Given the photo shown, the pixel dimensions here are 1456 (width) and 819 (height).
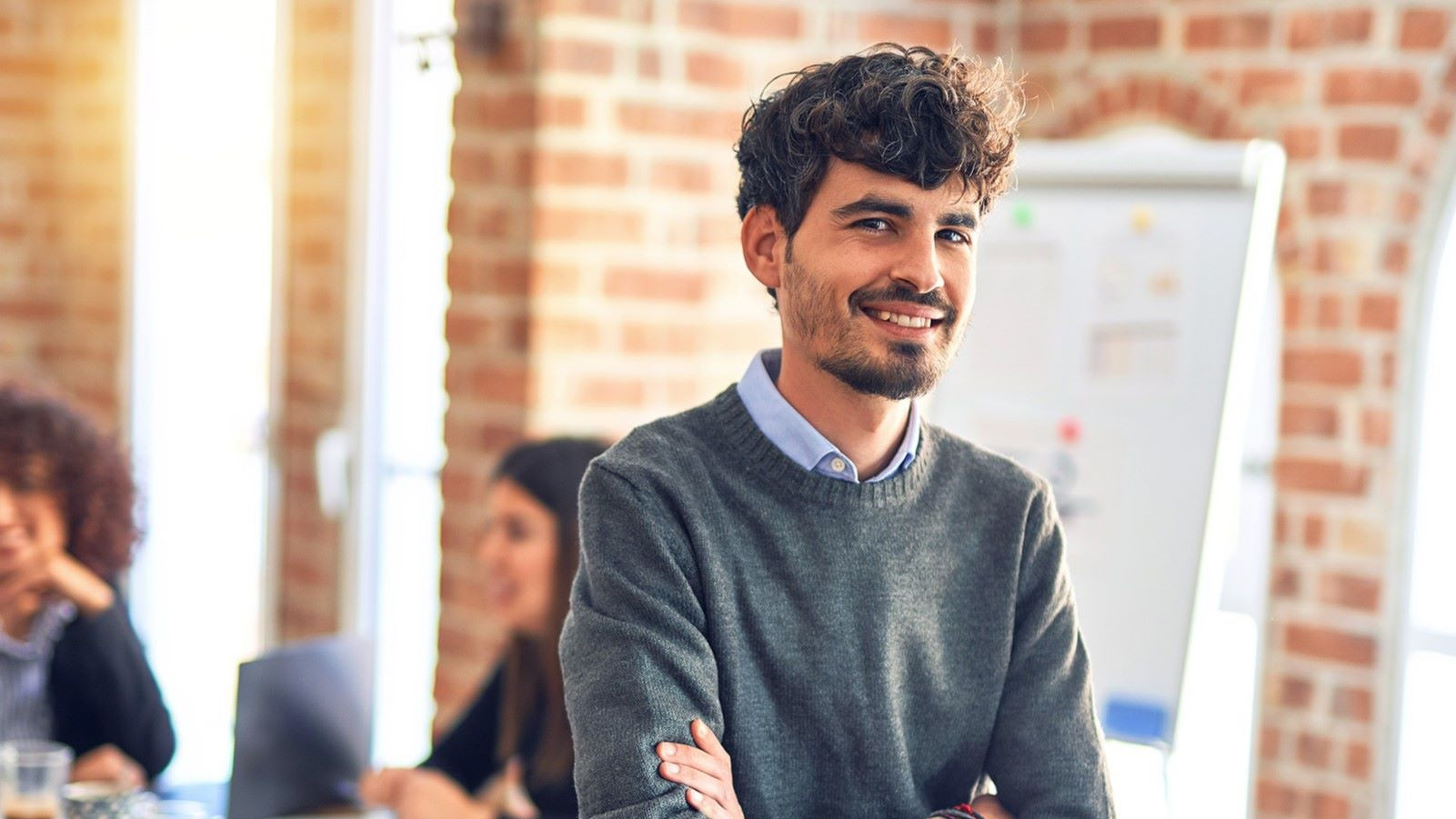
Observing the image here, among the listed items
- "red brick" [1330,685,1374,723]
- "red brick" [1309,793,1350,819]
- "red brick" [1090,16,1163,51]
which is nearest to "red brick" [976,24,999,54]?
"red brick" [1090,16,1163,51]

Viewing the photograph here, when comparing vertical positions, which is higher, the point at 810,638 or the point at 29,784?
the point at 810,638

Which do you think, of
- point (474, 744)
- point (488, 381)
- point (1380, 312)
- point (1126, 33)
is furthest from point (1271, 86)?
point (474, 744)

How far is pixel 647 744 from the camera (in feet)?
4.16

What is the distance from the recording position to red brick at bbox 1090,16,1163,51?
3143 millimetres

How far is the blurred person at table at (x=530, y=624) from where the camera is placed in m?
2.44

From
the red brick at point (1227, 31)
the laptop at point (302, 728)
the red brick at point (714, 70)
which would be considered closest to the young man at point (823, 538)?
the laptop at point (302, 728)

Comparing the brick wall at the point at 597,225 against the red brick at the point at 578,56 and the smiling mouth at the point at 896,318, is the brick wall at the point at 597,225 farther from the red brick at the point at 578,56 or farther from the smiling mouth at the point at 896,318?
the smiling mouth at the point at 896,318

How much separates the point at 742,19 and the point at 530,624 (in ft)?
3.64

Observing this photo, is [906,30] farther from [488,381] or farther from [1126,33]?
[488,381]

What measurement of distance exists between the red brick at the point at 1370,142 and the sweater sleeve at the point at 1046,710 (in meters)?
1.63

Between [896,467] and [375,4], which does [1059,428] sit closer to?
[896,467]

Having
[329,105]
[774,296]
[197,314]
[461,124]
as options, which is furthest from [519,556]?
[197,314]

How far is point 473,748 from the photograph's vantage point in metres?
2.66

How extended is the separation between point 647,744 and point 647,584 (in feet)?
0.41
